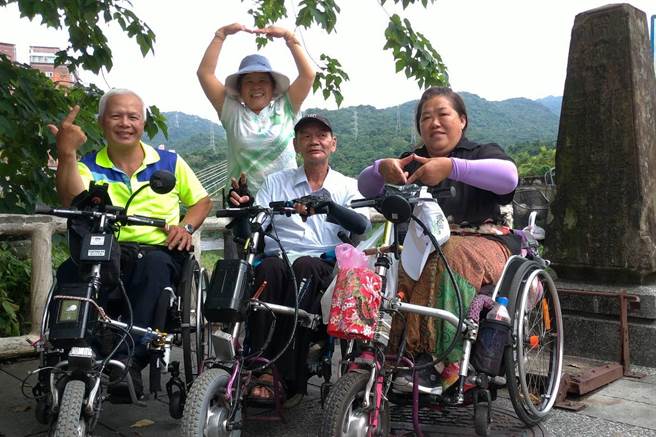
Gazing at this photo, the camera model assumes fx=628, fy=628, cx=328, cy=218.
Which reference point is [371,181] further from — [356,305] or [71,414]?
[71,414]

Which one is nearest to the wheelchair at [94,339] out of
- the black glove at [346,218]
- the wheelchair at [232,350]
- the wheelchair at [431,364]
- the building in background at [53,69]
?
the wheelchair at [232,350]

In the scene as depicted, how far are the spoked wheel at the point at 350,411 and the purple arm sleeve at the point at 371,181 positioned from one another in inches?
42.6

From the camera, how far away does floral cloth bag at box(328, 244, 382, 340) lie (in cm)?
234

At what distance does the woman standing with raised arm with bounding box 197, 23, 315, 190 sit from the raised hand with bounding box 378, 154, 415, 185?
37.3 inches

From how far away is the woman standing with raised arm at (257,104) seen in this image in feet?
11.7

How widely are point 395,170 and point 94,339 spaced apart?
147 cm

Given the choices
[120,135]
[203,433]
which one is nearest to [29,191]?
[120,135]

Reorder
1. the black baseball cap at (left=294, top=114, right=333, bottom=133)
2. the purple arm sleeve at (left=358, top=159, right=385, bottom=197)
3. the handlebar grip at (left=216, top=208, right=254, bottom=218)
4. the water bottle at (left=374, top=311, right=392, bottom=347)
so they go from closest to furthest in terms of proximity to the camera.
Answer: the water bottle at (left=374, top=311, right=392, bottom=347)
the handlebar grip at (left=216, top=208, right=254, bottom=218)
the purple arm sleeve at (left=358, top=159, right=385, bottom=197)
the black baseball cap at (left=294, top=114, right=333, bottom=133)

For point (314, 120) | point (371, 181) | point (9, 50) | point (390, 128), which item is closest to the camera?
point (371, 181)

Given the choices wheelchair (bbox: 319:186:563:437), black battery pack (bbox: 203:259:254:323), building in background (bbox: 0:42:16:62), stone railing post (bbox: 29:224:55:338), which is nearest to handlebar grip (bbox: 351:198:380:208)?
wheelchair (bbox: 319:186:563:437)

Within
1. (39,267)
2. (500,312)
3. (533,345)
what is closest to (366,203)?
(500,312)

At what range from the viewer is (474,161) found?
2715 millimetres

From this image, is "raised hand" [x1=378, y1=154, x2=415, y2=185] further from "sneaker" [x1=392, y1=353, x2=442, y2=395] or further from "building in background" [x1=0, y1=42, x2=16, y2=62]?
"building in background" [x1=0, y1=42, x2=16, y2=62]

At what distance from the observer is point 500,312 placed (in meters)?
2.63
